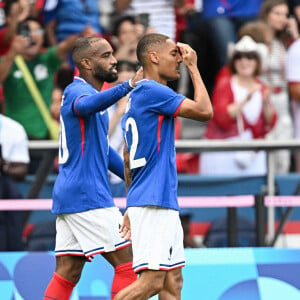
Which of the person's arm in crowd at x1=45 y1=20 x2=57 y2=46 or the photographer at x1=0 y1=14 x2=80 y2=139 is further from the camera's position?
the person's arm in crowd at x1=45 y1=20 x2=57 y2=46

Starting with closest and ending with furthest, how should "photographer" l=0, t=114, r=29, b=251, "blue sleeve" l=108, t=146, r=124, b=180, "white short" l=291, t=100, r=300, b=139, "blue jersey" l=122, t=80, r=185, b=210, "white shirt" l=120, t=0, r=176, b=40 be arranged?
"blue jersey" l=122, t=80, r=185, b=210 → "blue sleeve" l=108, t=146, r=124, b=180 → "photographer" l=0, t=114, r=29, b=251 → "white short" l=291, t=100, r=300, b=139 → "white shirt" l=120, t=0, r=176, b=40

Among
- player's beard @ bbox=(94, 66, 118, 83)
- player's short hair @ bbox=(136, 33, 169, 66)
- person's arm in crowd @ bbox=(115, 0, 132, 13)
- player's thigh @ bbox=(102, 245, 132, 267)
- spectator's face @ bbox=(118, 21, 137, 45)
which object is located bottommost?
player's thigh @ bbox=(102, 245, 132, 267)

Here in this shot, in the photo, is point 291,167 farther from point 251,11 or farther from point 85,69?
point 85,69

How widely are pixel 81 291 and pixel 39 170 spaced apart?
1496 mm

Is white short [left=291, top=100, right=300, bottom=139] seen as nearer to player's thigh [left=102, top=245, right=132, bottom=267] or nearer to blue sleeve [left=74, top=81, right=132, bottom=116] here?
player's thigh [left=102, top=245, right=132, bottom=267]

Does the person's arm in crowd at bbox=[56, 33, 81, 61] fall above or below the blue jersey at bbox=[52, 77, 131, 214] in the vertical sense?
above

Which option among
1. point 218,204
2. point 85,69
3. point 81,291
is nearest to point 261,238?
point 218,204

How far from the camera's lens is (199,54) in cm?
1186

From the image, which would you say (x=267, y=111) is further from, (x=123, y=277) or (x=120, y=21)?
(x=123, y=277)

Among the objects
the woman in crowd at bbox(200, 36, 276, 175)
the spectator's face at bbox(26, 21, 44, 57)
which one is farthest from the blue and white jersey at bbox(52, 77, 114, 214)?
the spectator's face at bbox(26, 21, 44, 57)

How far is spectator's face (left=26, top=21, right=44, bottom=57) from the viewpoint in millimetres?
10438

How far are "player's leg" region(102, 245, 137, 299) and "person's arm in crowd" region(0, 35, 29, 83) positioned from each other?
3550mm

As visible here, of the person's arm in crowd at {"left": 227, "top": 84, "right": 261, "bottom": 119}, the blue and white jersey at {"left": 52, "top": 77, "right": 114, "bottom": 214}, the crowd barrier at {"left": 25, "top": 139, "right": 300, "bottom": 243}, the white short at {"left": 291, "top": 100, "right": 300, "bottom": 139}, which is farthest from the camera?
the white short at {"left": 291, "top": 100, "right": 300, "bottom": 139}

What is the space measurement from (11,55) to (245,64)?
237cm
